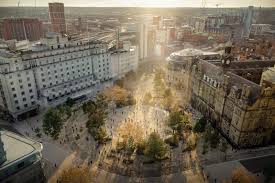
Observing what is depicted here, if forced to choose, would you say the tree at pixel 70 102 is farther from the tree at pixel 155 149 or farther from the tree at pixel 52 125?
the tree at pixel 155 149

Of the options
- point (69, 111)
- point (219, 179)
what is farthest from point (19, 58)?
point (219, 179)

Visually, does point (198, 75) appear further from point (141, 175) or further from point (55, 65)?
point (55, 65)

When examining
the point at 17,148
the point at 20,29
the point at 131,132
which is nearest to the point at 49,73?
the point at 131,132

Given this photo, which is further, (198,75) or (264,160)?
(198,75)

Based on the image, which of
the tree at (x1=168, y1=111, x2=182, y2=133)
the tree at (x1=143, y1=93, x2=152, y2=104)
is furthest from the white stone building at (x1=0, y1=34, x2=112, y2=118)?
the tree at (x1=168, y1=111, x2=182, y2=133)

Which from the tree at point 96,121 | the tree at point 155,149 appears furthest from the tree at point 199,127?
the tree at point 96,121

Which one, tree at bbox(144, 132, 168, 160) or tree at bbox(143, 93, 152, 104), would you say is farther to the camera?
tree at bbox(143, 93, 152, 104)

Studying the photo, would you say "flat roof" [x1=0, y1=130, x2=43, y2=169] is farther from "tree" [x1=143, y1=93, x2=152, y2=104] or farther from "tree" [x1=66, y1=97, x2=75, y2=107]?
"tree" [x1=143, y1=93, x2=152, y2=104]
